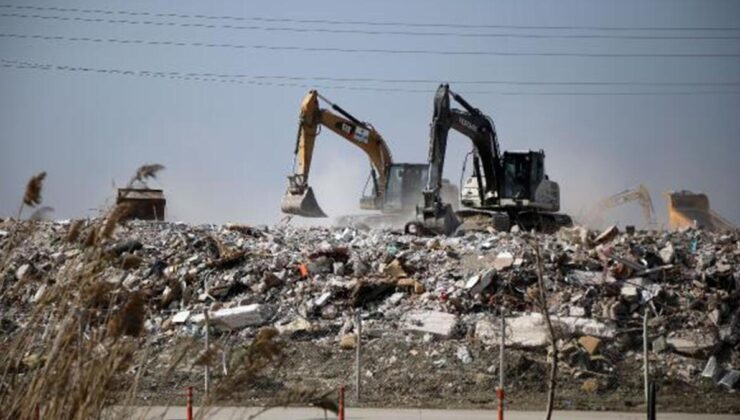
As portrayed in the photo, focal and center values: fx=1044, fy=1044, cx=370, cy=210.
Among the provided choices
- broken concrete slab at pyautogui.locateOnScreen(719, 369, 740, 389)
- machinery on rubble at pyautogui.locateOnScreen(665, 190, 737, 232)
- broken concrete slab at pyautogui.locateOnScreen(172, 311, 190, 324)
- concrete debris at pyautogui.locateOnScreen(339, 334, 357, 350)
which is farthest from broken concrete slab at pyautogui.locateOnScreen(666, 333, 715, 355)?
machinery on rubble at pyautogui.locateOnScreen(665, 190, 737, 232)

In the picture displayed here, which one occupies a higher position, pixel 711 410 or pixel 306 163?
pixel 306 163

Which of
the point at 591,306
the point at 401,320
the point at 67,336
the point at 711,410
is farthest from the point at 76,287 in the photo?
the point at 591,306

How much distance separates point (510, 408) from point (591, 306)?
493cm

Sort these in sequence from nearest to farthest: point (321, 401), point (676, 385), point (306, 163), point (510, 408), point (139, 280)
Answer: point (321, 401) < point (510, 408) < point (676, 385) < point (139, 280) < point (306, 163)

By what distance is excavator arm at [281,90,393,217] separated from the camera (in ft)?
96.8

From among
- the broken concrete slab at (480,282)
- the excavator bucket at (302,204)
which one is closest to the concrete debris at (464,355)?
the broken concrete slab at (480,282)

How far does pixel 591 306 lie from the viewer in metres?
19.7

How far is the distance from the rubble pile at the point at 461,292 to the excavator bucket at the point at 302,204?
130 inches

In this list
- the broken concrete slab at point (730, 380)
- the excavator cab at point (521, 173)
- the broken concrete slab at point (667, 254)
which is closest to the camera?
the broken concrete slab at point (730, 380)

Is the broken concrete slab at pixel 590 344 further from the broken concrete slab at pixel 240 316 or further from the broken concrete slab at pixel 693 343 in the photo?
the broken concrete slab at pixel 240 316

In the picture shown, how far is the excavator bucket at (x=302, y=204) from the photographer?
29.2 m

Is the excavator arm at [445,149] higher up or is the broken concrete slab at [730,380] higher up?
the excavator arm at [445,149]

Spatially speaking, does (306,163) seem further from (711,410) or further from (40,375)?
(40,375)

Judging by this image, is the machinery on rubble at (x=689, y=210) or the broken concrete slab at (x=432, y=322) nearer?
the broken concrete slab at (x=432, y=322)
